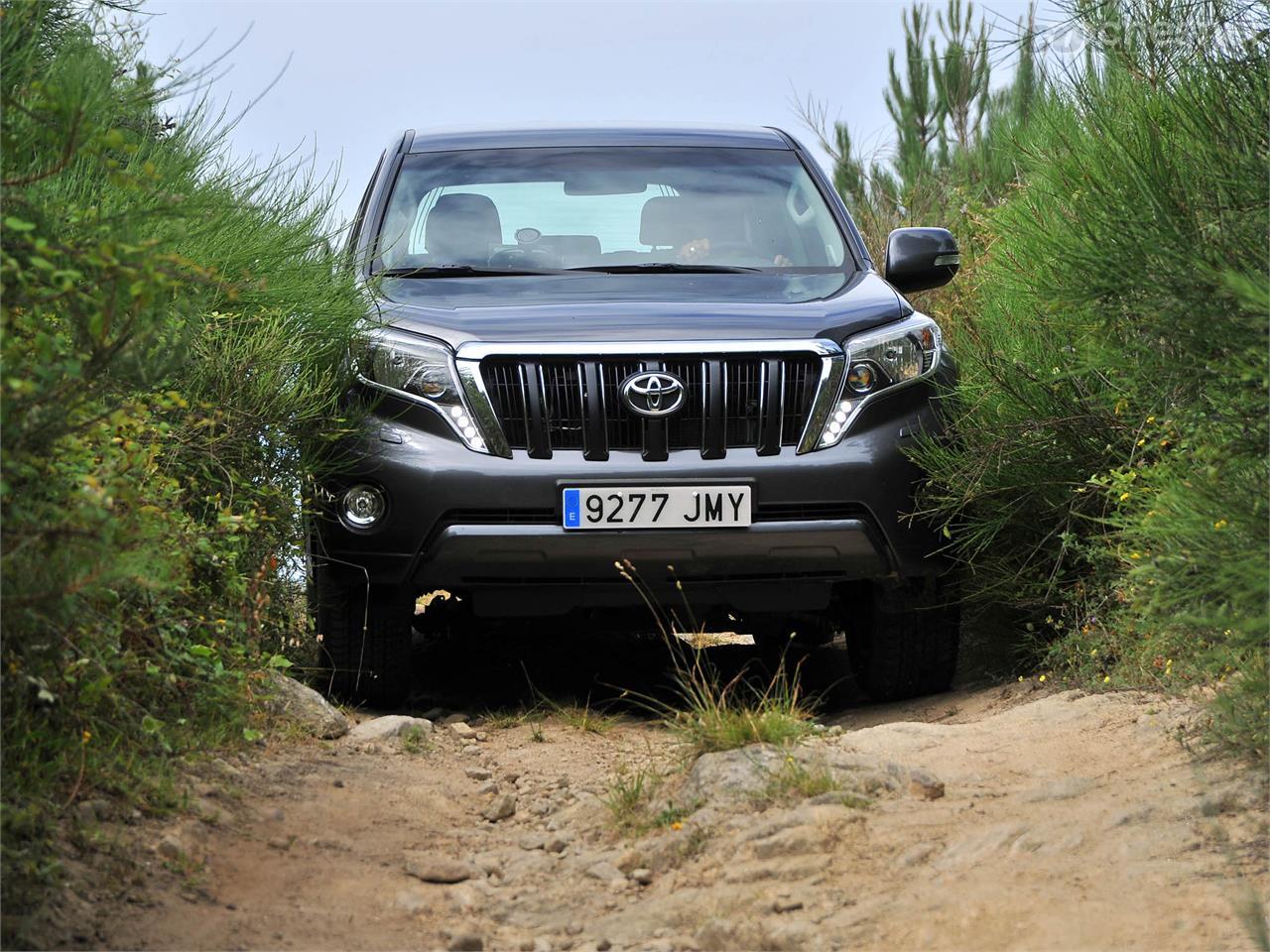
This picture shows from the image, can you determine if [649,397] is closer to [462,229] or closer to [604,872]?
[462,229]

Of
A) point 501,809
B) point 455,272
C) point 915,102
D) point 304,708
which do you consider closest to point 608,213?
point 455,272

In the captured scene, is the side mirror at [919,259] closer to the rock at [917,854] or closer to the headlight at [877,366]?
the headlight at [877,366]

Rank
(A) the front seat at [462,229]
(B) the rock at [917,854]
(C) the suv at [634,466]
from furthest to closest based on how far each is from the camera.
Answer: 1. (A) the front seat at [462,229]
2. (C) the suv at [634,466]
3. (B) the rock at [917,854]

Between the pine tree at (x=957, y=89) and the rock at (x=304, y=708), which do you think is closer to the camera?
the rock at (x=304, y=708)

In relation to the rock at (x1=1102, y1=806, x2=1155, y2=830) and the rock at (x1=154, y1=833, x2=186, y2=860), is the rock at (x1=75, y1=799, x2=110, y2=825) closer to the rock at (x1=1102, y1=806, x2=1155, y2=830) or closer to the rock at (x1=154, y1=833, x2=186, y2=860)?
the rock at (x1=154, y1=833, x2=186, y2=860)

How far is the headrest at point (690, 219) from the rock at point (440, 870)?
3076 mm

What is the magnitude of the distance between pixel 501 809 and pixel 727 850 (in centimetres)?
87

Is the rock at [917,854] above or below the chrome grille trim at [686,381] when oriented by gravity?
below

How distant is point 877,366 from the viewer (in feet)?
17.0

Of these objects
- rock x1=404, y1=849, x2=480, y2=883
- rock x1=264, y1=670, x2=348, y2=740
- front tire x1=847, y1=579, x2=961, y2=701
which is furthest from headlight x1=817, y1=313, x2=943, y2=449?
rock x1=404, y1=849, x2=480, y2=883

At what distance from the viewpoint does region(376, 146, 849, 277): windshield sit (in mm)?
6070

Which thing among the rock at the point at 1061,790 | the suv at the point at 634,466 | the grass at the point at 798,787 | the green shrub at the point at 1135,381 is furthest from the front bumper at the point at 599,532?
the rock at the point at 1061,790

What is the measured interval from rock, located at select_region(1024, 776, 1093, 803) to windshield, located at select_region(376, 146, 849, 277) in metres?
2.61

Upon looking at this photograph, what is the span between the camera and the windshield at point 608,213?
19.9 ft
